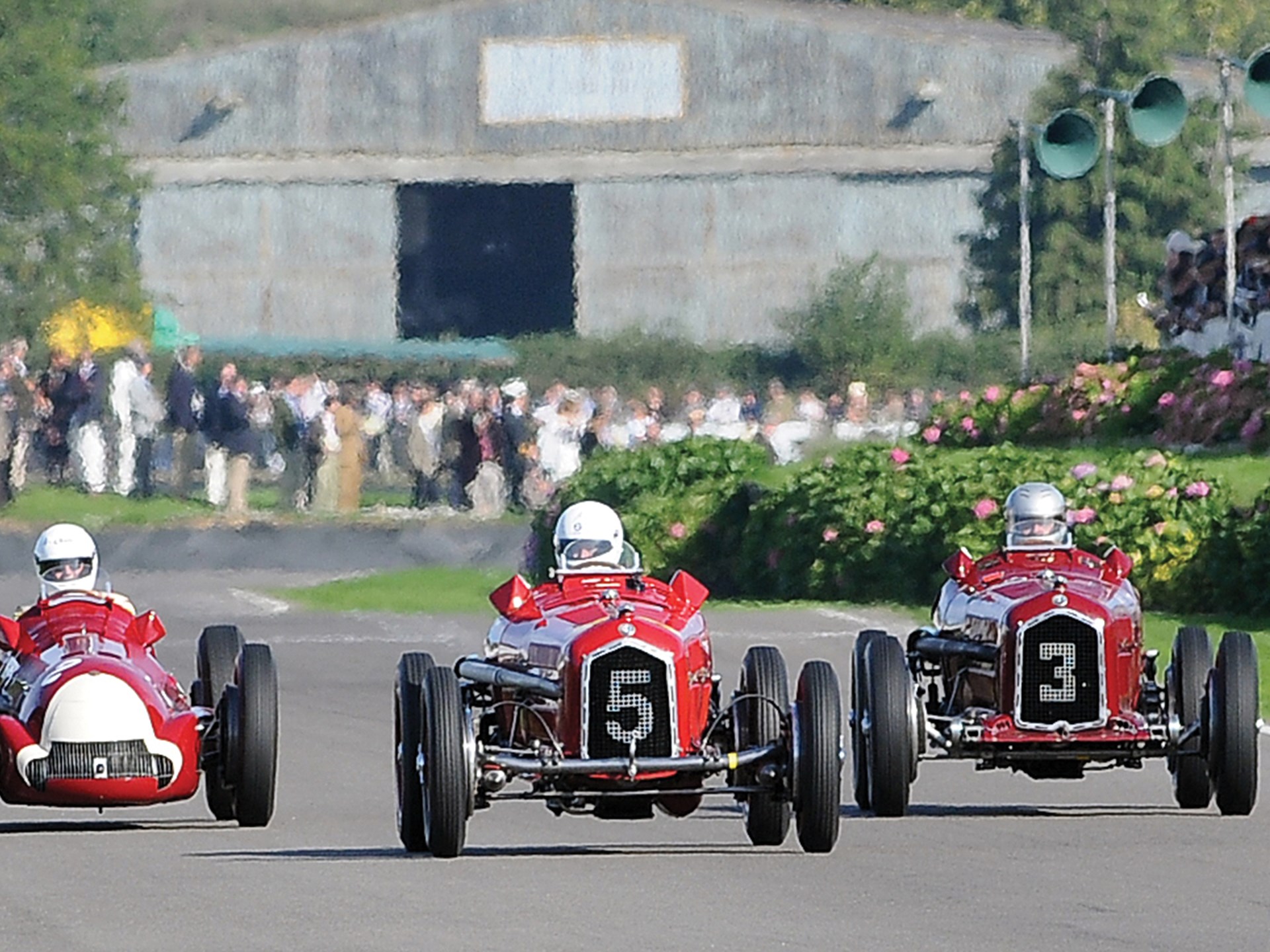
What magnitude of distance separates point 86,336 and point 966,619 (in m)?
41.3

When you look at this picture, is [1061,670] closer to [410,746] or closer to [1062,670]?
[1062,670]

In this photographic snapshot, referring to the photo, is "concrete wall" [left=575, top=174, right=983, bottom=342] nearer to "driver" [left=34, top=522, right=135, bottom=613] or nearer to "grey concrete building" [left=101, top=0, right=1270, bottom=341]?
"grey concrete building" [left=101, top=0, right=1270, bottom=341]

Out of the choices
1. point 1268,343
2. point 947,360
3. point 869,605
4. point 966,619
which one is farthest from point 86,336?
point 966,619

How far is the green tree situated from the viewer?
184 feet

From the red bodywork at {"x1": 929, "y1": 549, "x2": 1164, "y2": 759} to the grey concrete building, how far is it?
4889 cm

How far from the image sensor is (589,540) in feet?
41.3

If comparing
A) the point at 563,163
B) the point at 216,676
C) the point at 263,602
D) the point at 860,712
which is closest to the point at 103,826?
the point at 216,676

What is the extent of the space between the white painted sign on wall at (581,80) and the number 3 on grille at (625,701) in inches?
2074

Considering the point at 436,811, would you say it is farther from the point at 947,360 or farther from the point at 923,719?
the point at 947,360

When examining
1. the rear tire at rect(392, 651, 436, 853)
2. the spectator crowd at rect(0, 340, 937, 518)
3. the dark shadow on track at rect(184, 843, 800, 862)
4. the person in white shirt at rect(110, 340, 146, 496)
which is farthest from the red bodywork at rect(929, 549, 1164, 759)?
the person in white shirt at rect(110, 340, 146, 496)

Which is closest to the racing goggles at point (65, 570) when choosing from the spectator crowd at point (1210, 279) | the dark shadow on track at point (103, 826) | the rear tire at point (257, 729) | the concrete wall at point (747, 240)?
the dark shadow on track at point (103, 826)

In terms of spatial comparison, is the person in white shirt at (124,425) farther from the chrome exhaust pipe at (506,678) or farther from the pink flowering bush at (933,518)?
the chrome exhaust pipe at (506,678)

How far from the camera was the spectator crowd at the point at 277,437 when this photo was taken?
38875 mm

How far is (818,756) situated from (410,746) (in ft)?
4.56
